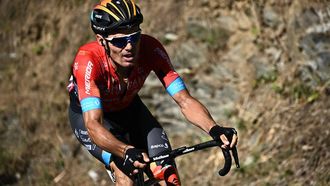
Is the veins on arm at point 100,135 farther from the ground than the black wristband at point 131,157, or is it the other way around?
the black wristband at point 131,157

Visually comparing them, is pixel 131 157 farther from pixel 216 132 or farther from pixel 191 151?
pixel 216 132

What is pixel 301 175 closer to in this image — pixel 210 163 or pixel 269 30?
pixel 210 163

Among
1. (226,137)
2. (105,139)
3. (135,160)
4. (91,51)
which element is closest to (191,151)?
(226,137)

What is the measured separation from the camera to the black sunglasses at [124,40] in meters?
6.27

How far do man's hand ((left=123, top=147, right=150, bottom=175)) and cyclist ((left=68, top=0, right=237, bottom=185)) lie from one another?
23cm

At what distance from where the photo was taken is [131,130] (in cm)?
695

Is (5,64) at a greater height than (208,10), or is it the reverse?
(208,10)

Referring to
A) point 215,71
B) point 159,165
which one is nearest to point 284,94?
point 215,71

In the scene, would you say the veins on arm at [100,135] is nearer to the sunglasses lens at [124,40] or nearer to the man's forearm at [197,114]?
the sunglasses lens at [124,40]

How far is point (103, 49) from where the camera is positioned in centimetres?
664

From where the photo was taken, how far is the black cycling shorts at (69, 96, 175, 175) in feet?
21.6

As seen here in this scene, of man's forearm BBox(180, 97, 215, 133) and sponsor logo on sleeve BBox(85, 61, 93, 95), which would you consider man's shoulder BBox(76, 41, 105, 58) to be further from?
man's forearm BBox(180, 97, 215, 133)

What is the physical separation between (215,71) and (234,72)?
0.35 meters

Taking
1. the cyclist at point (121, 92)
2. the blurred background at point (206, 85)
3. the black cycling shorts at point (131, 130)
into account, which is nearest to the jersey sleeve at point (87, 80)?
the cyclist at point (121, 92)
